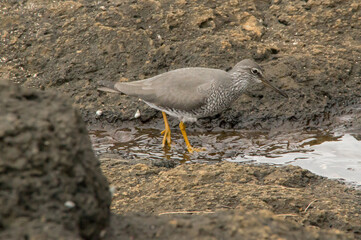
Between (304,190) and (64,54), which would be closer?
(304,190)

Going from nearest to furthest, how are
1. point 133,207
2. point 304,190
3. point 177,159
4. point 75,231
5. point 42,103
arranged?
point 75,231 < point 42,103 < point 133,207 < point 304,190 < point 177,159

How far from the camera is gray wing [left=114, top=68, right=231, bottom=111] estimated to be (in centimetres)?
647

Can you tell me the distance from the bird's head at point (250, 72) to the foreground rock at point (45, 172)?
185 inches

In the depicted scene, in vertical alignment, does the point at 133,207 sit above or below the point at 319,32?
below

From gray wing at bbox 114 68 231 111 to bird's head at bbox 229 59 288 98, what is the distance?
0.67 ft

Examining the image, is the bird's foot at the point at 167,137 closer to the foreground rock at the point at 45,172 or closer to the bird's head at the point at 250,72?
the bird's head at the point at 250,72

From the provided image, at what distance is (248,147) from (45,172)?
15.5 feet

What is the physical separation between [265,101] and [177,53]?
1.50 m

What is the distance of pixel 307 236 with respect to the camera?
7.36ft

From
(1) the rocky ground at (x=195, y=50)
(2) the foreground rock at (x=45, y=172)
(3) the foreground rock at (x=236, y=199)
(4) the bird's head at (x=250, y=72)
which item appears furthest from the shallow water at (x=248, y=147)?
(2) the foreground rock at (x=45, y=172)

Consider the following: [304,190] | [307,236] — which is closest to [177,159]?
[304,190]

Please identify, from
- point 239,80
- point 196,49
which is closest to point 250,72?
point 239,80

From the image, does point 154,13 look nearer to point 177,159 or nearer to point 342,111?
point 177,159

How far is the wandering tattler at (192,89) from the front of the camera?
6.48m
